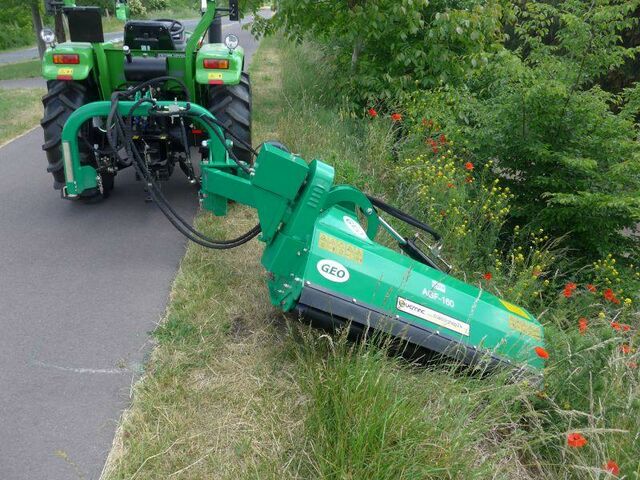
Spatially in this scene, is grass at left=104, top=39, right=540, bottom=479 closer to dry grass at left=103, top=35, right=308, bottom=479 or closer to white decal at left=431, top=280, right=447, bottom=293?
dry grass at left=103, top=35, right=308, bottom=479

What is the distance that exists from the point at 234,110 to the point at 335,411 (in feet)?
11.3

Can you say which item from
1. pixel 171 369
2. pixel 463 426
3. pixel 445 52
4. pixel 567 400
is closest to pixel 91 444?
pixel 171 369

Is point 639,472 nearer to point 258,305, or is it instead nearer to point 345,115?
point 258,305

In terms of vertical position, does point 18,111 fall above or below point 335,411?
below

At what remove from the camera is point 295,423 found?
8.13ft

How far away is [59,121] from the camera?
4.83m

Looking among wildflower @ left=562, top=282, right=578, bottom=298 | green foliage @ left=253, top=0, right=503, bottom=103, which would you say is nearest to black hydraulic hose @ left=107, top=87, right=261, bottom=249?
wildflower @ left=562, top=282, right=578, bottom=298

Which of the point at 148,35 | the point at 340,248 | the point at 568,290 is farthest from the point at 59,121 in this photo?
the point at 568,290

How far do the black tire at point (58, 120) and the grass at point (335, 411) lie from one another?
2119mm

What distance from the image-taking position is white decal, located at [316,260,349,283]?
104 inches

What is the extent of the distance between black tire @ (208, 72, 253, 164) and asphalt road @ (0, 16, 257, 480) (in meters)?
0.72

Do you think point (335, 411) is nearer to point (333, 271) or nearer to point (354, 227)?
point (333, 271)

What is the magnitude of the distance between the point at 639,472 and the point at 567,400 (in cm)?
49

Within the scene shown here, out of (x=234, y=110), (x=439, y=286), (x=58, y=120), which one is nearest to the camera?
(x=439, y=286)
